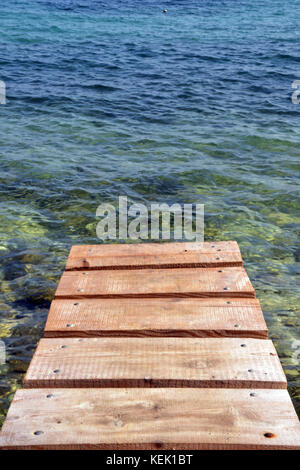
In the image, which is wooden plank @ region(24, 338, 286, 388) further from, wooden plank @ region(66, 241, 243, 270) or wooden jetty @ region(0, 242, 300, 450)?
wooden plank @ region(66, 241, 243, 270)

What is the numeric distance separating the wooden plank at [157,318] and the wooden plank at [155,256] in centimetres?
59

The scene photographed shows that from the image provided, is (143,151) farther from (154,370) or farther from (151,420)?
(151,420)

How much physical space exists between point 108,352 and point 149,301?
673mm

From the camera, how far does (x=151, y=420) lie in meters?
2.52

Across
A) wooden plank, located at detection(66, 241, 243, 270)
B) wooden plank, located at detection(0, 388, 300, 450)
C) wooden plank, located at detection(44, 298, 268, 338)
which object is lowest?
wooden plank, located at detection(66, 241, 243, 270)

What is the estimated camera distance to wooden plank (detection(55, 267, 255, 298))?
3.75 meters

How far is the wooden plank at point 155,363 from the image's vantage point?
2.80 meters

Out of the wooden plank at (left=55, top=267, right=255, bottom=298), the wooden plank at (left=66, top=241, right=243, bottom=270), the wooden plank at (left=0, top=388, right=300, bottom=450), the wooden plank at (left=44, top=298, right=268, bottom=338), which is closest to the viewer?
the wooden plank at (left=0, top=388, right=300, bottom=450)

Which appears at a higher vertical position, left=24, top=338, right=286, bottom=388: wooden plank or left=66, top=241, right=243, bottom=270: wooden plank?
left=24, top=338, right=286, bottom=388: wooden plank

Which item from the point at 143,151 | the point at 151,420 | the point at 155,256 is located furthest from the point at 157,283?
the point at 143,151

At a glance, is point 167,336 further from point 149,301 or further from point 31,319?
point 31,319

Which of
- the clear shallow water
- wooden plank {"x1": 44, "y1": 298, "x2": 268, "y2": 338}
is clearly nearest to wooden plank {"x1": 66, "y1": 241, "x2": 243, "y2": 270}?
wooden plank {"x1": 44, "y1": 298, "x2": 268, "y2": 338}

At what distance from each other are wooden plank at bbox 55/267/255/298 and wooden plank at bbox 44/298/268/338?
80 millimetres

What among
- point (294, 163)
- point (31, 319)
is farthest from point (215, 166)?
point (31, 319)
